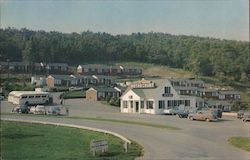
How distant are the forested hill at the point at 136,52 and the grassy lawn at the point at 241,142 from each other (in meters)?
40.2

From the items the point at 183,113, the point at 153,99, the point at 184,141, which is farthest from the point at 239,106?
the point at 184,141

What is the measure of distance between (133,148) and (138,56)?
2677 inches

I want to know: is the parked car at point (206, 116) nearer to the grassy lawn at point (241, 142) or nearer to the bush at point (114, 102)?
the grassy lawn at point (241, 142)

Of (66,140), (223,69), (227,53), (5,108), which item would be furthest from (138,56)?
(66,140)

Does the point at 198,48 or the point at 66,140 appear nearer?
the point at 66,140

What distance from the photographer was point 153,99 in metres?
44.1

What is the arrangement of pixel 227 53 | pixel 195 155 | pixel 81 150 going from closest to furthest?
pixel 195 155, pixel 81 150, pixel 227 53

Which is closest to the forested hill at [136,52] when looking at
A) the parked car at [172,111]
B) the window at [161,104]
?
the window at [161,104]

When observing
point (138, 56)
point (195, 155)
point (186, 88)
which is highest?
point (138, 56)

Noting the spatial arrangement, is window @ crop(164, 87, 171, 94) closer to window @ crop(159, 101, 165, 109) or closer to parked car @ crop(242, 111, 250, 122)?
window @ crop(159, 101, 165, 109)

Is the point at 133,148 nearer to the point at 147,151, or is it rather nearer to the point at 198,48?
the point at 147,151

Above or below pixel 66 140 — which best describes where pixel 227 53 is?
above

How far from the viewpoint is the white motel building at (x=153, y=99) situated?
44244 millimetres

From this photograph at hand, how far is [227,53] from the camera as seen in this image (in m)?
101
